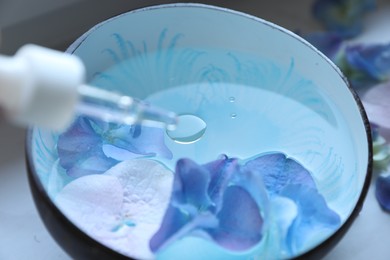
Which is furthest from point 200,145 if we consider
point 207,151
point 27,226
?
point 27,226

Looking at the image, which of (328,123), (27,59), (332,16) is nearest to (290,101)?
(328,123)

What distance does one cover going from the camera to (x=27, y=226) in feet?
1.67

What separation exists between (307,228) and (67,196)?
0.15 metres

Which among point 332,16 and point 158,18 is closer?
point 158,18

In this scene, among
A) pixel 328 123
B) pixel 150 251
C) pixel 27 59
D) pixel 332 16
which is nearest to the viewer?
pixel 27 59

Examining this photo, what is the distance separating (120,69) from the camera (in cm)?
55

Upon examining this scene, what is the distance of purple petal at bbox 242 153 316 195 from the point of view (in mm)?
483

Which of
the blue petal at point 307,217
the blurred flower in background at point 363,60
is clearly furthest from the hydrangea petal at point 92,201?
the blurred flower in background at point 363,60

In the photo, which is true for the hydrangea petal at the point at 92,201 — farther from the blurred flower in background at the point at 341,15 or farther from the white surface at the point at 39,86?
the blurred flower in background at the point at 341,15

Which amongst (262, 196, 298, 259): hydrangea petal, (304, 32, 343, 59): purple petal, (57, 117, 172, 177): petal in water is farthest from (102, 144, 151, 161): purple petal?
(304, 32, 343, 59): purple petal

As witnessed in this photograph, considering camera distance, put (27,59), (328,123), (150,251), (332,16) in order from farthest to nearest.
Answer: (332,16)
(328,123)
(150,251)
(27,59)

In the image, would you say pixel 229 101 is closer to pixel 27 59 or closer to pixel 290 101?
pixel 290 101

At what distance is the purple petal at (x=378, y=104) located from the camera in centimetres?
58

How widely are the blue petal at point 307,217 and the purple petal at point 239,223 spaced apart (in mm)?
27
